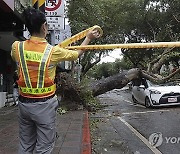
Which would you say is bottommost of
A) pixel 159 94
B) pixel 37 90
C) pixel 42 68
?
pixel 159 94

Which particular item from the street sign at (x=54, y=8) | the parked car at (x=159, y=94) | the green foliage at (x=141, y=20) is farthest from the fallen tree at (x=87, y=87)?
the green foliage at (x=141, y=20)

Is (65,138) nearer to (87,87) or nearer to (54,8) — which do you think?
(54,8)

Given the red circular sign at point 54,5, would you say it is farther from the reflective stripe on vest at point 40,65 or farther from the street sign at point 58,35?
the reflective stripe on vest at point 40,65

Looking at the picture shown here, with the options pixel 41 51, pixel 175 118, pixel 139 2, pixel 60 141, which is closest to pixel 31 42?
pixel 41 51

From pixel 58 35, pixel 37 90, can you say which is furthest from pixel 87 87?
pixel 37 90

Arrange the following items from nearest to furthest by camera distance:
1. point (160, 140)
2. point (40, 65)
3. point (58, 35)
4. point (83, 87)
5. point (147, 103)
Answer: point (40, 65) → point (160, 140) → point (58, 35) → point (83, 87) → point (147, 103)

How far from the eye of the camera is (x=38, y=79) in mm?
3037

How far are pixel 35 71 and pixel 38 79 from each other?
0.28 ft

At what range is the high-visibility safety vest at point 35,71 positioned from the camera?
9.95 ft

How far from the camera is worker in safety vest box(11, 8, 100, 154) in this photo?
3033mm

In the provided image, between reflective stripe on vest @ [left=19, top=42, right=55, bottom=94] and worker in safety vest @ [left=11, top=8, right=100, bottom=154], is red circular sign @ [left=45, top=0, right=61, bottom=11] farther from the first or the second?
reflective stripe on vest @ [left=19, top=42, right=55, bottom=94]

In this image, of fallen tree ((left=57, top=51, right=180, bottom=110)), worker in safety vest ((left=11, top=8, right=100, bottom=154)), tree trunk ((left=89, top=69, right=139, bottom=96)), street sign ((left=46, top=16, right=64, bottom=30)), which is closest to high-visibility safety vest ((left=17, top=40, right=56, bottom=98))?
worker in safety vest ((left=11, top=8, right=100, bottom=154))

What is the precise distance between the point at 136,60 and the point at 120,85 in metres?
28.2

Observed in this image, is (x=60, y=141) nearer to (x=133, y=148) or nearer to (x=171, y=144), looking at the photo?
(x=133, y=148)
